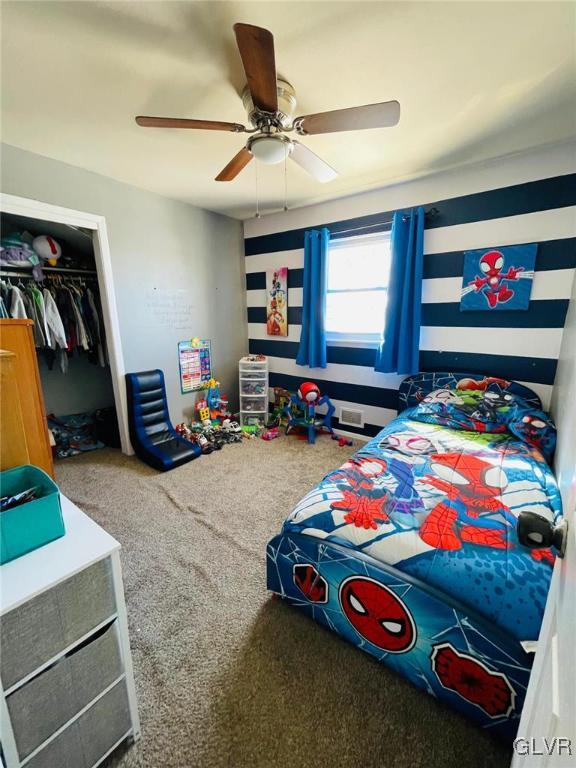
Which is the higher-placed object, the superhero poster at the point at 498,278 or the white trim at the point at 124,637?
the superhero poster at the point at 498,278

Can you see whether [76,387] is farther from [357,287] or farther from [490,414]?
[490,414]

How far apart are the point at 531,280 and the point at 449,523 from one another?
2085 mm

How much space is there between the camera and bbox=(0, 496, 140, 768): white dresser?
2.36 feet

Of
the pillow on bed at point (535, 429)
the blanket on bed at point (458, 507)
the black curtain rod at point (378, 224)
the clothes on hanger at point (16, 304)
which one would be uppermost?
the black curtain rod at point (378, 224)

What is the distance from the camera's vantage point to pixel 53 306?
2.65 meters

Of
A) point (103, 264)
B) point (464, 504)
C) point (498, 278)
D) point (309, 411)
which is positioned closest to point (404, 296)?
point (498, 278)

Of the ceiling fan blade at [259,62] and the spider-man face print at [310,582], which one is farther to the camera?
the spider-man face print at [310,582]

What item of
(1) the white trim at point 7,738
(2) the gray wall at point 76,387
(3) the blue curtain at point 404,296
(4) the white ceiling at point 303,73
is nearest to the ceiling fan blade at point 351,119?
(4) the white ceiling at point 303,73

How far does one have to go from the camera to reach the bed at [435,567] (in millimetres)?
978

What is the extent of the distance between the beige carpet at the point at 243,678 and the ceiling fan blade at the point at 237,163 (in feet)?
7.49

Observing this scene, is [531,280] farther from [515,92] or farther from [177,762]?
[177,762]

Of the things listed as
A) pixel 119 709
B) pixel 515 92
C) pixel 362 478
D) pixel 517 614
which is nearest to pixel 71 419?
pixel 119 709

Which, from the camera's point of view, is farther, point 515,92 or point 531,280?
point 531,280

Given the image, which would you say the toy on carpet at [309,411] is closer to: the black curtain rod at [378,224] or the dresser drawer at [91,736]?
the black curtain rod at [378,224]
